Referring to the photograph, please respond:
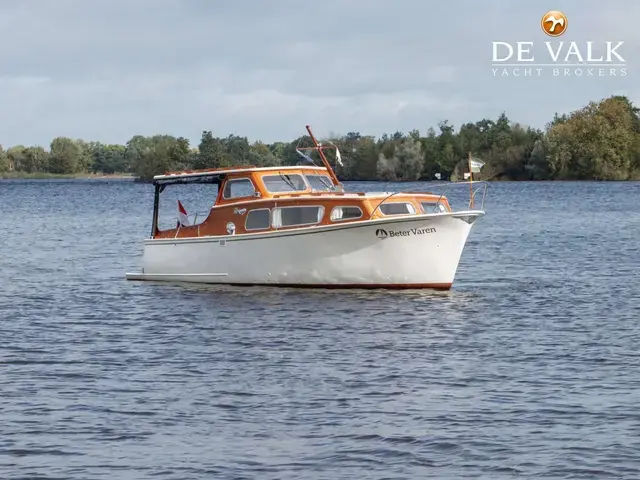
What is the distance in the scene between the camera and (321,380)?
21062mm

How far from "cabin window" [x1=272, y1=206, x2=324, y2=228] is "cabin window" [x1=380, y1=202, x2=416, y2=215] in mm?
1625

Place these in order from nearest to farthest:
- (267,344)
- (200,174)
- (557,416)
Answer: (557,416), (267,344), (200,174)

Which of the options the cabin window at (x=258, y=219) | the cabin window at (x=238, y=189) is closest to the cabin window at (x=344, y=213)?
the cabin window at (x=258, y=219)

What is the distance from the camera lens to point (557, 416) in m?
18.0

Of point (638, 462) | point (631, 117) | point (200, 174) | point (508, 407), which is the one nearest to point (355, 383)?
point (508, 407)

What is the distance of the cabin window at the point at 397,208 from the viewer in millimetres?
31312

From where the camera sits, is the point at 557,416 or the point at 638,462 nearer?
the point at 638,462

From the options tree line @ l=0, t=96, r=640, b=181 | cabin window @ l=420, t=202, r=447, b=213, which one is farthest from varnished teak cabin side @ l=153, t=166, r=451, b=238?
tree line @ l=0, t=96, r=640, b=181

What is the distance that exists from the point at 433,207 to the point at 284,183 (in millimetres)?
4401

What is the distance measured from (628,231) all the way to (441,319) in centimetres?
3678

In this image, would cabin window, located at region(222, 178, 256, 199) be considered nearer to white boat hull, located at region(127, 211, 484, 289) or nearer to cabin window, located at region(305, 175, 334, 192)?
white boat hull, located at region(127, 211, 484, 289)

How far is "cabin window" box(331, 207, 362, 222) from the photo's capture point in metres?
31.3

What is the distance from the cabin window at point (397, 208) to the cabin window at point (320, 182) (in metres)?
3.58

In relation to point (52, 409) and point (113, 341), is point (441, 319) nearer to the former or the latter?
point (113, 341)
